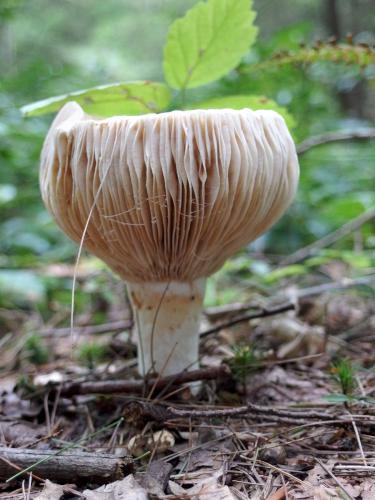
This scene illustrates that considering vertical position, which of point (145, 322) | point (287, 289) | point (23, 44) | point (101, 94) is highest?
point (23, 44)

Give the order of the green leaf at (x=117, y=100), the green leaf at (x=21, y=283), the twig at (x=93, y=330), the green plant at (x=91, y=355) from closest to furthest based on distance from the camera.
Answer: the green leaf at (x=117, y=100)
the green plant at (x=91, y=355)
the twig at (x=93, y=330)
the green leaf at (x=21, y=283)

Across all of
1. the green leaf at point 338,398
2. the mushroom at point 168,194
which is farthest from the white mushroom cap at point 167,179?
the green leaf at point 338,398

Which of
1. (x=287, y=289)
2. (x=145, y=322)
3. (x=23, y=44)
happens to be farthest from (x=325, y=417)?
(x=23, y=44)

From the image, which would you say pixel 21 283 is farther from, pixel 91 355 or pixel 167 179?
pixel 167 179

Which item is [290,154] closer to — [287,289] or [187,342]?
[187,342]

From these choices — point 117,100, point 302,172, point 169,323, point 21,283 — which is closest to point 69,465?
point 169,323

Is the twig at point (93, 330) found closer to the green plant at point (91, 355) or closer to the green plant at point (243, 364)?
the green plant at point (91, 355)
